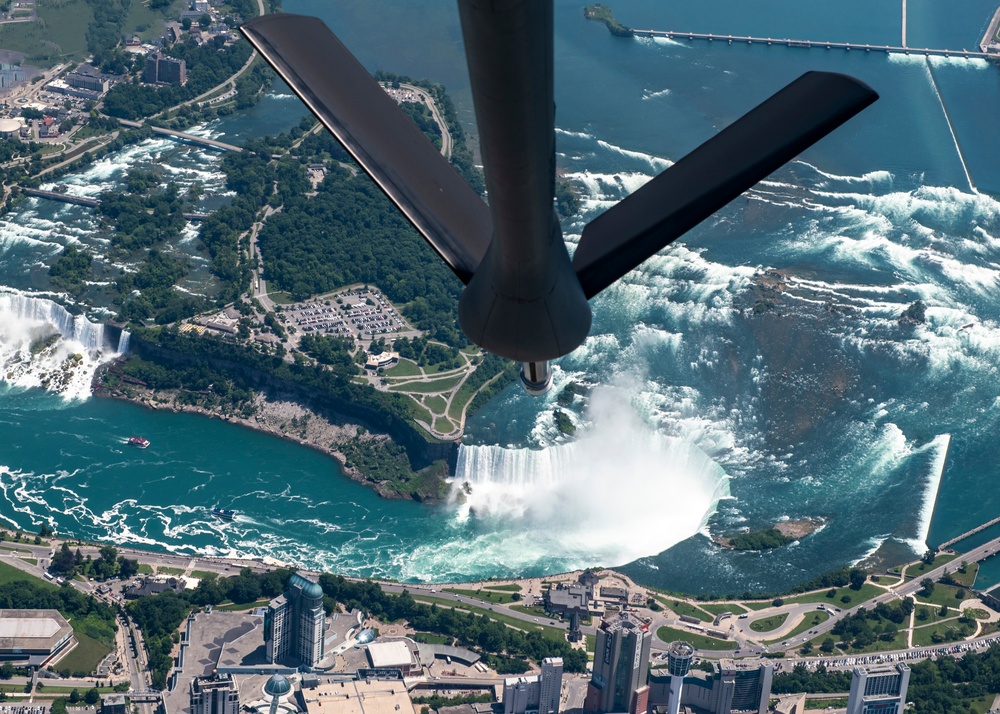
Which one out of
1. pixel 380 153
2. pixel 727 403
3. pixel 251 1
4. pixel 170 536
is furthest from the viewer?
pixel 251 1

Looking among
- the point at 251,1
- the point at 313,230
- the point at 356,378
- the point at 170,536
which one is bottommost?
the point at 170,536

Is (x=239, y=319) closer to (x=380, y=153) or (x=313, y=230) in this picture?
(x=313, y=230)

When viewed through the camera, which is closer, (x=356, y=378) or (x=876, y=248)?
(x=356, y=378)

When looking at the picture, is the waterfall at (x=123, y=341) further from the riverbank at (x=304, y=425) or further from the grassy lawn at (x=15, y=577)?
the grassy lawn at (x=15, y=577)

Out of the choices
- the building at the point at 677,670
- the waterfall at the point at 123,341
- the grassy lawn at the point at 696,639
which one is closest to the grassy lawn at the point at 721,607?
the grassy lawn at the point at 696,639

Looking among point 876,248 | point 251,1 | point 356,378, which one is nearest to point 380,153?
point 356,378

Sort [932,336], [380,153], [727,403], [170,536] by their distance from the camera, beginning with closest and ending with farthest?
[380,153] < [170,536] < [727,403] < [932,336]

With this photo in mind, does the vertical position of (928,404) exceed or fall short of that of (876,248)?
it falls short
